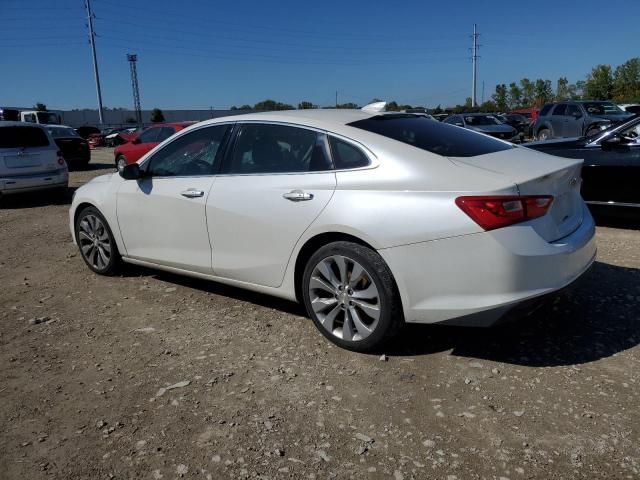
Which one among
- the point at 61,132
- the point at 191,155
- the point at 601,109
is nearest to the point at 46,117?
the point at 61,132

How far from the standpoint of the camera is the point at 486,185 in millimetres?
3096

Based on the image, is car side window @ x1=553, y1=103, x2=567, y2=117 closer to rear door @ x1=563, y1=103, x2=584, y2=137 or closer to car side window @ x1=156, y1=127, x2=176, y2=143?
rear door @ x1=563, y1=103, x2=584, y2=137

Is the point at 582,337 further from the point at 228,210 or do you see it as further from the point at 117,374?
the point at 117,374

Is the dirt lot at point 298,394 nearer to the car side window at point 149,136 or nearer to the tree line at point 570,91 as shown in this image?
the car side window at point 149,136

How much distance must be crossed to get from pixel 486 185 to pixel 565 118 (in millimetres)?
17800

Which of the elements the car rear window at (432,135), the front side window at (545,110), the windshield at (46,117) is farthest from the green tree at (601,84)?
the car rear window at (432,135)

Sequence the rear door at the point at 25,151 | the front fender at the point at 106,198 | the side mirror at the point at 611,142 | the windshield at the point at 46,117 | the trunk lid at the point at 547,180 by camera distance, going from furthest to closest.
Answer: the windshield at the point at 46,117 < the rear door at the point at 25,151 < the side mirror at the point at 611,142 < the front fender at the point at 106,198 < the trunk lid at the point at 547,180

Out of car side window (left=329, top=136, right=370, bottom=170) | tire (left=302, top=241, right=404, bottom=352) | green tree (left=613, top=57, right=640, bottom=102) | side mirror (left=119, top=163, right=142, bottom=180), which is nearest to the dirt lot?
tire (left=302, top=241, right=404, bottom=352)

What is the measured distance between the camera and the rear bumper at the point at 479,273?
303 cm

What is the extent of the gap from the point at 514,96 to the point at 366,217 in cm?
7440

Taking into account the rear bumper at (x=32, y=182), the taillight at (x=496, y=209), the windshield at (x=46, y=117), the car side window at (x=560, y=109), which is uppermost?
the windshield at (x=46, y=117)

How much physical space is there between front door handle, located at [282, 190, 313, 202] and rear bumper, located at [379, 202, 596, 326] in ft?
2.12

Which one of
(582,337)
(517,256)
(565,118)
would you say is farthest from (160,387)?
(565,118)

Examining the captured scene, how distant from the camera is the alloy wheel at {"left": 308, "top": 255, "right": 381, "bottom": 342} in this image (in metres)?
3.46
